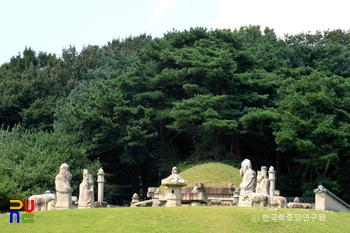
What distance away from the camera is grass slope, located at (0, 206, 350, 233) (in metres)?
24.5

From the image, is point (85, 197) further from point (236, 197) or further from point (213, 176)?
point (213, 176)

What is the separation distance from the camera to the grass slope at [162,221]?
24.5 meters

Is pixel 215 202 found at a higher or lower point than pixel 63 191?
lower

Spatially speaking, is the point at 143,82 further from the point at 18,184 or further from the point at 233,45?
the point at 18,184

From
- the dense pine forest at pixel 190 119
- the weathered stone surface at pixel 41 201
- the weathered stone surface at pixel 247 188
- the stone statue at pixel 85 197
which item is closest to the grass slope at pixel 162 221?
the weathered stone surface at pixel 247 188

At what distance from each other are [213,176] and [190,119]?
1136 cm

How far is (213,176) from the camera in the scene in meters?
37.8

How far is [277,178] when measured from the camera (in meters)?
50.8

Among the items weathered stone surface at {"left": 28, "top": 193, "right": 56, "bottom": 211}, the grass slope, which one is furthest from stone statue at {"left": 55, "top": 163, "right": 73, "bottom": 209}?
the grass slope

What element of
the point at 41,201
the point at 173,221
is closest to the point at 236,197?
the point at 173,221

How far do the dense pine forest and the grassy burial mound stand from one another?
7.97 meters

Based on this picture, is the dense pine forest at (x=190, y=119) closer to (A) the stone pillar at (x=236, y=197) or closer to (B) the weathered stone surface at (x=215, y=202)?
(B) the weathered stone surface at (x=215, y=202)

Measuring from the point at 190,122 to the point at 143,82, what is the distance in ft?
17.3

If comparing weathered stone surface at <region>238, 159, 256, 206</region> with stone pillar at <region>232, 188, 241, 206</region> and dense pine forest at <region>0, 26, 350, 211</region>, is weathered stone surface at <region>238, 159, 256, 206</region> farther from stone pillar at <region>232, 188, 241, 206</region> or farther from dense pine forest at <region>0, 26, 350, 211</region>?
dense pine forest at <region>0, 26, 350, 211</region>
